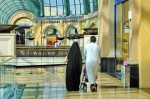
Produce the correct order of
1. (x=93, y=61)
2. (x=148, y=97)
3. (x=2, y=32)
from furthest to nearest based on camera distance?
(x=2, y=32) < (x=93, y=61) < (x=148, y=97)

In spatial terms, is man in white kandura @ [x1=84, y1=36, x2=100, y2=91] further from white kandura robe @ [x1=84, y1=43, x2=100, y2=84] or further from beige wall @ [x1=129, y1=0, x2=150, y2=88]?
beige wall @ [x1=129, y1=0, x2=150, y2=88]

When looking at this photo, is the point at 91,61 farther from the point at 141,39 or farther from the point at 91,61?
the point at 141,39

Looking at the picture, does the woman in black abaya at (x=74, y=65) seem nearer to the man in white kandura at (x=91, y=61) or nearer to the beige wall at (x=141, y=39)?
the man in white kandura at (x=91, y=61)

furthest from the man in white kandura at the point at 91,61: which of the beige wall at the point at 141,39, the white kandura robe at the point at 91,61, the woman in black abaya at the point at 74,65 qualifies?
the beige wall at the point at 141,39

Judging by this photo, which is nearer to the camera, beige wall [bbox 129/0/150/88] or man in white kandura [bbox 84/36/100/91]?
man in white kandura [bbox 84/36/100/91]

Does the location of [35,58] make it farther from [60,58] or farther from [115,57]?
[115,57]

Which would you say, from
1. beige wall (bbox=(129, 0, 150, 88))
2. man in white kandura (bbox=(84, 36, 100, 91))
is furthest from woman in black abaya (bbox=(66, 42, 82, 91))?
beige wall (bbox=(129, 0, 150, 88))

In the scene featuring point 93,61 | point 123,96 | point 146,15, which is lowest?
point 123,96

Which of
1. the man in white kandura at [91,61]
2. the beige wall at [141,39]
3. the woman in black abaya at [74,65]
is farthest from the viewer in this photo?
the beige wall at [141,39]

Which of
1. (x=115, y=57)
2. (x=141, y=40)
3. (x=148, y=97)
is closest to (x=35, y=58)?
(x=115, y=57)

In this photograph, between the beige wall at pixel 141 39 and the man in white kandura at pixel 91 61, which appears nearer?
the man in white kandura at pixel 91 61

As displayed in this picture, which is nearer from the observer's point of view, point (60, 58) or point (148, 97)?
point (148, 97)

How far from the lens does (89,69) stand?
1154cm

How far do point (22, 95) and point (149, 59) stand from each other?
4239 mm
